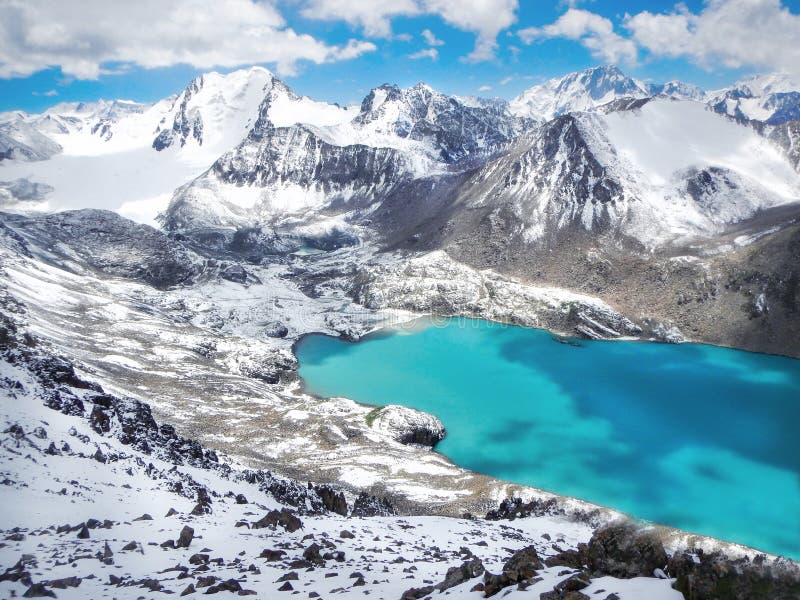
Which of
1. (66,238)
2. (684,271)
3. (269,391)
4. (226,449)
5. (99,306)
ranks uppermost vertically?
(684,271)

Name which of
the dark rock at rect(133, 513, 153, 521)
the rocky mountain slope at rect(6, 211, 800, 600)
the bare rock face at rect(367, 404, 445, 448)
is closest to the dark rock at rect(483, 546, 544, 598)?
the rocky mountain slope at rect(6, 211, 800, 600)

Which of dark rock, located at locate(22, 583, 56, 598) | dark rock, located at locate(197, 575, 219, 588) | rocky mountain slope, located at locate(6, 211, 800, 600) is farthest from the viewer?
dark rock, located at locate(197, 575, 219, 588)

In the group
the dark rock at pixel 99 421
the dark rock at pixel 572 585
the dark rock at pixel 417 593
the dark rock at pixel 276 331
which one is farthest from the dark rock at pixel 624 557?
the dark rock at pixel 276 331

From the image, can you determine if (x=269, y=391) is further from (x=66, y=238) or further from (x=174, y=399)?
(x=66, y=238)

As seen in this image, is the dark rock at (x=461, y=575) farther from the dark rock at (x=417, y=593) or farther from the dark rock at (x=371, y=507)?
the dark rock at (x=371, y=507)

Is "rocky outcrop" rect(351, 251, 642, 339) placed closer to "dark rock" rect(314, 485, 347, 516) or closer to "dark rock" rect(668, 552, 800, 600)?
"dark rock" rect(314, 485, 347, 516)

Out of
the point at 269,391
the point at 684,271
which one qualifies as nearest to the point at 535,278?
the point at 684,271
